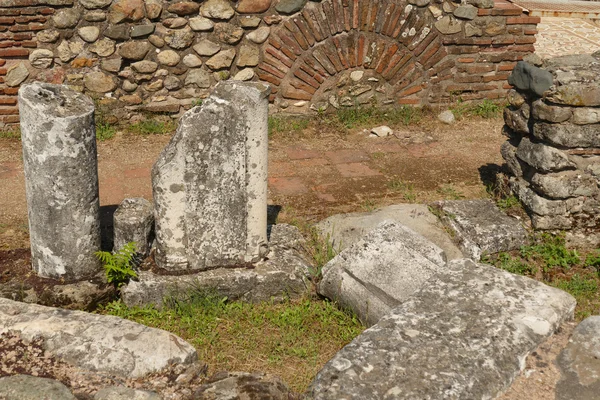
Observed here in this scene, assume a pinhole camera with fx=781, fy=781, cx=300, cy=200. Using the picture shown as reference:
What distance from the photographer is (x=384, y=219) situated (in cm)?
511

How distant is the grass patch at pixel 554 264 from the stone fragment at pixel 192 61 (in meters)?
3.59

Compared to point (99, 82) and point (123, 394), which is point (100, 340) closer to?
point (123, 394)

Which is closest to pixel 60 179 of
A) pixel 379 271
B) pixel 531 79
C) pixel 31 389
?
pixel 31 389

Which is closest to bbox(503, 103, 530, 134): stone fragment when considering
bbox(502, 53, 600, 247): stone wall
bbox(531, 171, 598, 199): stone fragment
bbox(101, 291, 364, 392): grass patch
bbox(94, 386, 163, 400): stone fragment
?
bbox(502, 53, 600, 247): stone wall

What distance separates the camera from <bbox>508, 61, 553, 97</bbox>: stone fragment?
16.7 feet

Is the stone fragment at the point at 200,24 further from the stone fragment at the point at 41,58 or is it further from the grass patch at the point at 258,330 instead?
the grass patch at the point at 258,330

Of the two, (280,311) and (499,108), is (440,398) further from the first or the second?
(499,108)

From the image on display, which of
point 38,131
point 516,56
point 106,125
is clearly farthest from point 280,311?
point 516,56

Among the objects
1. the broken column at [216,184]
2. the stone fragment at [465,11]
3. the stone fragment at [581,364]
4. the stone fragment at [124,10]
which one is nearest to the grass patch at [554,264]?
the stone fragment at [581,364]

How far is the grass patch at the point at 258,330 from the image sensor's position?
4.11 m

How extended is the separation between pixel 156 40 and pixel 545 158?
12.5ft

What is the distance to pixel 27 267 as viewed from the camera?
469 centimetres

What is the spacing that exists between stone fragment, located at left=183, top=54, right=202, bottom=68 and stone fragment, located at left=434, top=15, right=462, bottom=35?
238cm

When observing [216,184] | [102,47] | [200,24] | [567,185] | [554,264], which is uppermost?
[200,24]
